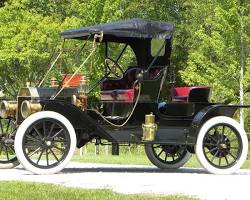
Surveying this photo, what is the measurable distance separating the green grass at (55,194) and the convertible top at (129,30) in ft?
10.8

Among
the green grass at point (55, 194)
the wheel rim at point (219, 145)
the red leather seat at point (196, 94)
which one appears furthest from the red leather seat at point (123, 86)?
the green grass at point (55, 194)

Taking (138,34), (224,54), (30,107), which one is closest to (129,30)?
(138,34)

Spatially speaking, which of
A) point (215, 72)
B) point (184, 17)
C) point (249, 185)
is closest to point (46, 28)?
point (215, 72)

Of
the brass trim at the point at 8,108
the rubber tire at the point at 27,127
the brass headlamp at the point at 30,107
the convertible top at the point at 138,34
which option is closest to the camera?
the rubber tire at the point at 27,127

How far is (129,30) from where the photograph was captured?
433 inches

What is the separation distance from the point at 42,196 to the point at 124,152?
53.5ft

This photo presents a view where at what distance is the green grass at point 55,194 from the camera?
7.46m

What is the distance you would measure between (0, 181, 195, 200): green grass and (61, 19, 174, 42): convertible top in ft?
10.8

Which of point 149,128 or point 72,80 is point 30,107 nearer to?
point 72,80

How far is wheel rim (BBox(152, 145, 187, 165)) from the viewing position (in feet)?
40.6

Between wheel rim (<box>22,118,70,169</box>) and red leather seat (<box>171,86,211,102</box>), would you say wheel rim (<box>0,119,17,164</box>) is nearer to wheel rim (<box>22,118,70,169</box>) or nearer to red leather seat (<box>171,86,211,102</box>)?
wheel rim (<box>22,118,70,169</box>)

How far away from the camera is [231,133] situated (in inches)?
471

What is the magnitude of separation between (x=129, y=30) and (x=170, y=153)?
2.71 m

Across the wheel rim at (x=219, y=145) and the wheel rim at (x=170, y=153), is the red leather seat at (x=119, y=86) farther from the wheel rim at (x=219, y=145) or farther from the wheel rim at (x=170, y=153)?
the wheel rim at (x=219, y=145)
